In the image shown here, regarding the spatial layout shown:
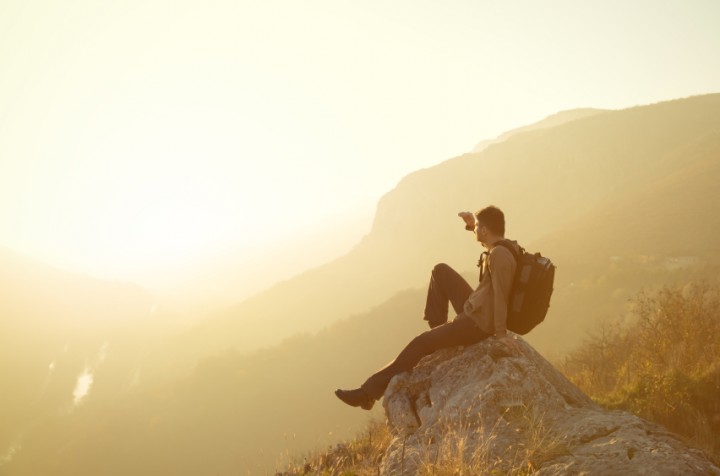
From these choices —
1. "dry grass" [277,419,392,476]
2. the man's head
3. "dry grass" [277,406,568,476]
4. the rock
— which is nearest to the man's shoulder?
the man's head

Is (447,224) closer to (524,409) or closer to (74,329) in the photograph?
(524,409)

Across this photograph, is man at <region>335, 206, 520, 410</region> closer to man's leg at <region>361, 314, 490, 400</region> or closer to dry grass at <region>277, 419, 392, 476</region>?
man's leg at <region>361, 314, 490, 400</region>

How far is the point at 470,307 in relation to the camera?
4395 millimetres

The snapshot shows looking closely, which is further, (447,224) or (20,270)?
(20,270)

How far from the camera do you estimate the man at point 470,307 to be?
4051 mm

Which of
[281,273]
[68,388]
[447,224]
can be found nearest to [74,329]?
[68,388]

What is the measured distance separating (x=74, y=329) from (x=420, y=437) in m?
144

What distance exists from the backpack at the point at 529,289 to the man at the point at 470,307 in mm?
88

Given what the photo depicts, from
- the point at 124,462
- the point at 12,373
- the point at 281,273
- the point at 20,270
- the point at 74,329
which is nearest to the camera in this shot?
the point at 124,462

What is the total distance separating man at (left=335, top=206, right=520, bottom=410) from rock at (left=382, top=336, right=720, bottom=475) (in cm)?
24

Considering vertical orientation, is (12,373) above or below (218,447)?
above

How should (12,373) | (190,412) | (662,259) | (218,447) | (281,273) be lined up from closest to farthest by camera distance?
(662,259), (218,447), (190,412), (12,373), (281,273)

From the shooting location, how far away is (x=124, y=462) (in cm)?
4281

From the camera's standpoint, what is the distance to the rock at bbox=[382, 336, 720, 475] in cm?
283
